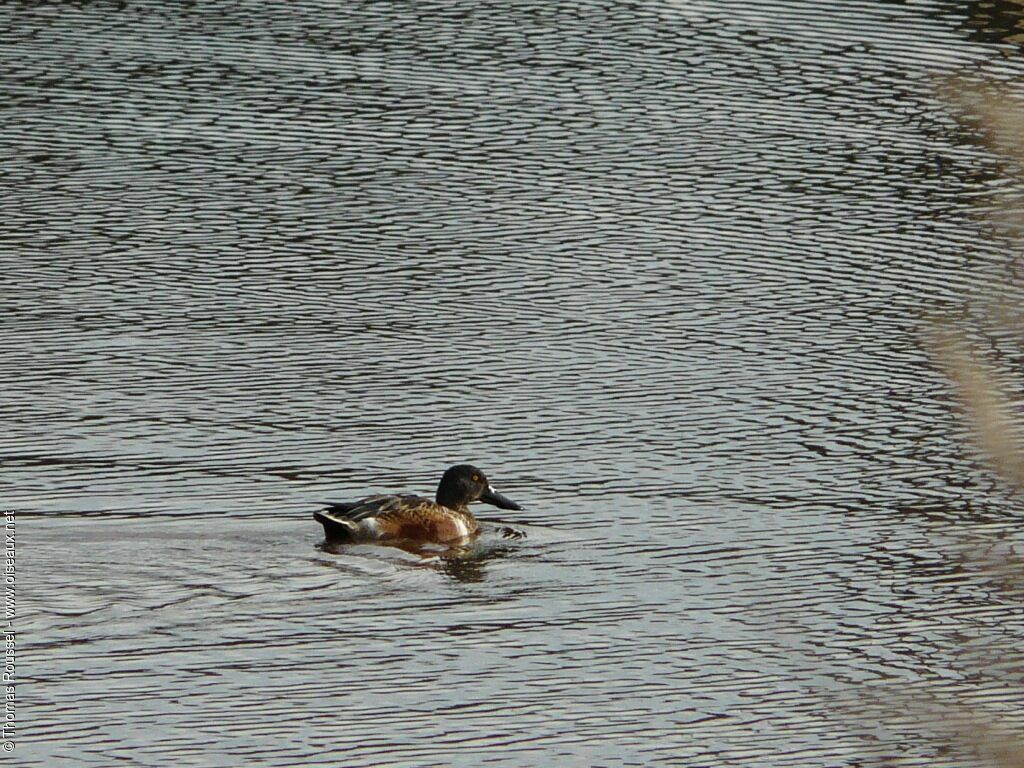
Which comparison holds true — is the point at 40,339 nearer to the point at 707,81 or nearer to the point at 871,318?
the point at 871,318

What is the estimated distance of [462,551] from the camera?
11.2 meters

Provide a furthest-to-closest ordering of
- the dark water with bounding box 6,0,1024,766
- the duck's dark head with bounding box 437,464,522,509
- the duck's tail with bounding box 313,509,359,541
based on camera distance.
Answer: the duck's dark head with bounding box 437,464,522,509, the duck's tail with bounding box 313,509,359,541, the dark water with bounding box 6,0,1024,766

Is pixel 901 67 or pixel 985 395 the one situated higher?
pixel 985 395

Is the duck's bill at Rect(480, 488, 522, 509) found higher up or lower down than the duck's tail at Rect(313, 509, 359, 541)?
lower down

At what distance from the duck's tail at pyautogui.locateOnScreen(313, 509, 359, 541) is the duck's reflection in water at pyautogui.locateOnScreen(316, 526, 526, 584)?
1.7 inches

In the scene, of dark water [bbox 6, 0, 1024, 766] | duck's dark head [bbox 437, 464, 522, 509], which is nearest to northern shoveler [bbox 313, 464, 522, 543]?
duck's dark head [bbox 437, 464, 522, 509]

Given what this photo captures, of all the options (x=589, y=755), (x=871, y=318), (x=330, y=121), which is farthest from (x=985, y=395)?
(x=330, y=121)

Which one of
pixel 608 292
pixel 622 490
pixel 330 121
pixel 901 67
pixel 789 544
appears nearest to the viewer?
pixel 789 544

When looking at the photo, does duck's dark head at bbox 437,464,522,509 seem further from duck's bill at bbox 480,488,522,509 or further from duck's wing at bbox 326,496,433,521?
duck's wing at bbox 326,496,433,521

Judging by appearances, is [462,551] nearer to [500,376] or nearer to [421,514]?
[421,514]

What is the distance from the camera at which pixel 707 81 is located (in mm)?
20281

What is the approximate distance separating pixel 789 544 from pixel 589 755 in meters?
2.69

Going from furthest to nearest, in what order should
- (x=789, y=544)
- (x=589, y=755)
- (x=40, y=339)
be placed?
1. (x=40, y=339)
2. (x=789, y=544)
3. (x=589, y=755)

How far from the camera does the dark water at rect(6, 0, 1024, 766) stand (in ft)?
29.1
